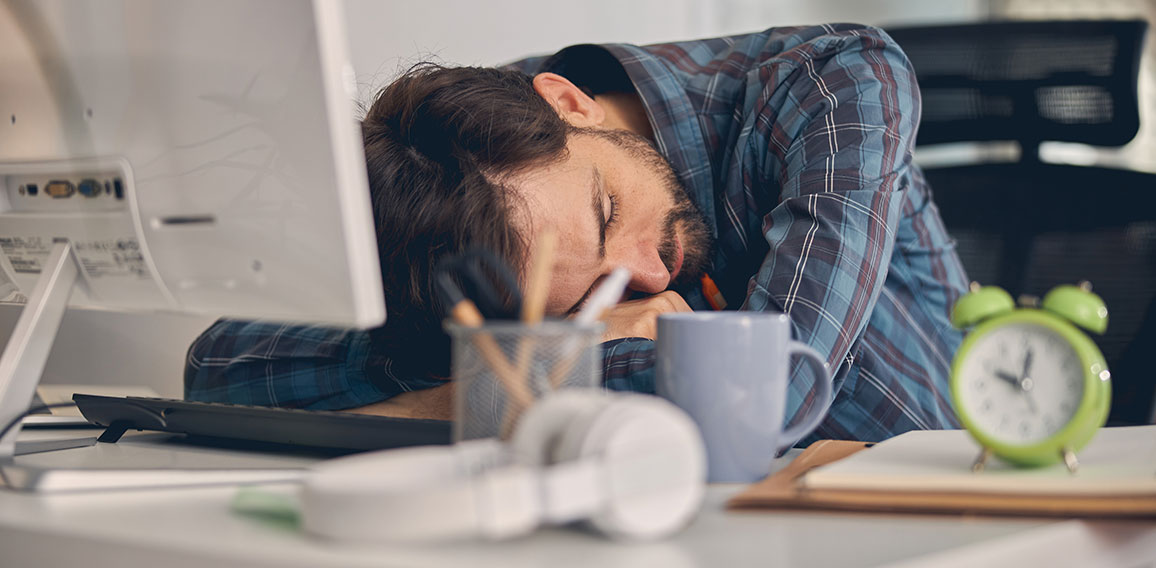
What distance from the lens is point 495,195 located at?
978mm

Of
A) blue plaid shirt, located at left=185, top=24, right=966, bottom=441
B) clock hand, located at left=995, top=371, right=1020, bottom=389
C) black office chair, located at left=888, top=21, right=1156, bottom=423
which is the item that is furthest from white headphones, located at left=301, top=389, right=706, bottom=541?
black office chair, located at left=888, top=21, right=1156, bottom=423

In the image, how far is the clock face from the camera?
549 millimetres

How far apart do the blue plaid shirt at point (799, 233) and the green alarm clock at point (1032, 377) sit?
0.74 feet

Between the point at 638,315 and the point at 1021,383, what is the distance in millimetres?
495

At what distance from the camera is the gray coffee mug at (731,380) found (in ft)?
1.87

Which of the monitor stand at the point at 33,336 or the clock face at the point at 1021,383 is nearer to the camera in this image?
the clock face at the point at 1021,383

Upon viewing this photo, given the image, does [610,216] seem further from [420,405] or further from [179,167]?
[179,167]

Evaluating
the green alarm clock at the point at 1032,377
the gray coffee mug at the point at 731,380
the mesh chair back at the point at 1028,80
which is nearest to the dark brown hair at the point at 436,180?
the gray coffee mug at the point at 731,380

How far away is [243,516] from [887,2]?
3225 millimetres

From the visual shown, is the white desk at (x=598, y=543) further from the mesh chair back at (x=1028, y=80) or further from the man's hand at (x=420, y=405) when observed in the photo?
the mesh chair back at (x=1028, y=80)

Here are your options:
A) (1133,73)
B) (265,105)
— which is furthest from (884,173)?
(265,105)

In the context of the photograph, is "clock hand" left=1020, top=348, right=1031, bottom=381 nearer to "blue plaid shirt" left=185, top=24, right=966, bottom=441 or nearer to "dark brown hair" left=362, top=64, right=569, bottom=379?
"blue plaid shirt" left=185, top=24, right=966, bottom=441

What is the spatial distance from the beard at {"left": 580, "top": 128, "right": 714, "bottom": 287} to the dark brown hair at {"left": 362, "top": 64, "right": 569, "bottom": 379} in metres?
0.13

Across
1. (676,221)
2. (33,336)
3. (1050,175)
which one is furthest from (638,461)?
(1050,175)
